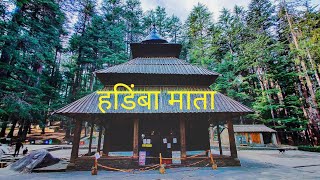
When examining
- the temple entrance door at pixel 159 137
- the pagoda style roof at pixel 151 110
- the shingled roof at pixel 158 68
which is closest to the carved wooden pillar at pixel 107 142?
the temple entrance door at pixel 159 137

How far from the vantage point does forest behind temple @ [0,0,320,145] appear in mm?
19578

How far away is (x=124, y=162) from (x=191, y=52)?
32.5 m

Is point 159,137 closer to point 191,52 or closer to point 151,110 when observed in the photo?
point 151,110

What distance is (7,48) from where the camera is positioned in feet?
51.5

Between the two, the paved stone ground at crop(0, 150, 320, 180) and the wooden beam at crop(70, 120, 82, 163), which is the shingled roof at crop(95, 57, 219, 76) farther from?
the paved stone ground at crop(0, 150, 320, 180)

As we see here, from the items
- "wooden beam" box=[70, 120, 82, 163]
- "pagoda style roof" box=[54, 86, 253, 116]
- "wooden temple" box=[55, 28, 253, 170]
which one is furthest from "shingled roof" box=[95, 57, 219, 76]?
"wooden beam" box=[70, 120, 82, 163]

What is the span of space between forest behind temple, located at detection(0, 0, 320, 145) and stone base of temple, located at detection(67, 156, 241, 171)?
1021 cm

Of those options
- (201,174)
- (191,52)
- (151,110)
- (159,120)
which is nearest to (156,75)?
(151,110)

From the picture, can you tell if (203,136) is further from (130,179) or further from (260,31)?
(260,31)

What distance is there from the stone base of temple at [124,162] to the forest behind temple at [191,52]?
33.5 feet

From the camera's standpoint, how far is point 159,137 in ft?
45.3

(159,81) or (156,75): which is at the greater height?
(156,75)

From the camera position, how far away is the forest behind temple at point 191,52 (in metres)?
19.6

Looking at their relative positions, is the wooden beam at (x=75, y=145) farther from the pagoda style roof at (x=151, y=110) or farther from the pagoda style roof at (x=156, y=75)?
the pagoda style roof at (x=156, y=75)
